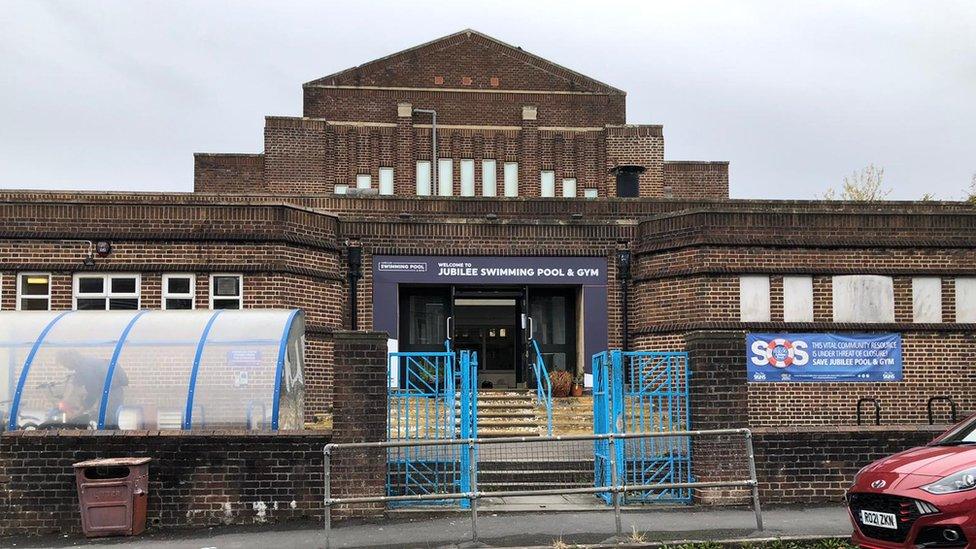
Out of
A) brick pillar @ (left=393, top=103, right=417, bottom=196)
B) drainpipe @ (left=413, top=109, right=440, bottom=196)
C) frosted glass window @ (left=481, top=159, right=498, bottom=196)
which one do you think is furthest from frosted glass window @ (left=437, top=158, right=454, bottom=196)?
frosted glass window @ (left=481, top=159, right=498, bottom=196)

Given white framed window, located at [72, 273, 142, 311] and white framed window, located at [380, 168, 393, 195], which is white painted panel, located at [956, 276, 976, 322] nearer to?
white framed window, located at [72, 273, 142, 311]

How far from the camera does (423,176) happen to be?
38562 mm

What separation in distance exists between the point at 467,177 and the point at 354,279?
715 inches

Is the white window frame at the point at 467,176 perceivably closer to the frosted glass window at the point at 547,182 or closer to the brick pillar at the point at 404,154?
the brick pillar at the point at 404,154

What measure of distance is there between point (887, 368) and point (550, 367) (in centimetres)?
703

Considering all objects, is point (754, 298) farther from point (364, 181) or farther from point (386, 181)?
point (364, 181)

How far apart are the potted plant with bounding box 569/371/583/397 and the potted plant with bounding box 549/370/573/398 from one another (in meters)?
0.16

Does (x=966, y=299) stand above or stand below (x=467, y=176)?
below

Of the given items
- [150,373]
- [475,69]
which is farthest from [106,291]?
[475,69]

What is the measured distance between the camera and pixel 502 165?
1542 inches

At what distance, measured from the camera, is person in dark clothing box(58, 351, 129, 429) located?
12469 mm

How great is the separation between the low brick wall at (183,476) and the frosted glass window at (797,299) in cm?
1139

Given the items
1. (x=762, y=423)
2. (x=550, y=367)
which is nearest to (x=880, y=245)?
(x=762, y=423)

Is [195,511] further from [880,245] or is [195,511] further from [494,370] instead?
[880,245]
